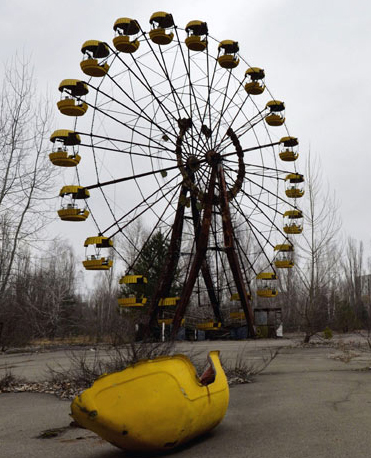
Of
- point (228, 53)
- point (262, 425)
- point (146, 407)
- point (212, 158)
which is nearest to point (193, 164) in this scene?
point (212, 158)

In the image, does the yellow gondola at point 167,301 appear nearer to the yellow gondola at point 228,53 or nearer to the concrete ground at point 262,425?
the yellow gondola at point 228,53

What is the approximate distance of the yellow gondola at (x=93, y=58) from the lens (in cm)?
1925

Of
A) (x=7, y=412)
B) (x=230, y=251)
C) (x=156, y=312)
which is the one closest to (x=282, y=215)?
(x=230, y=251)

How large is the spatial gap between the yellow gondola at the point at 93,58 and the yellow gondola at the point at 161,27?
6.52 ft

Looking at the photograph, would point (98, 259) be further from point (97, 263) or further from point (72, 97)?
point (72, 97)

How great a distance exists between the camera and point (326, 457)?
463 centimetres

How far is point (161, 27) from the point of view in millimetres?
20359

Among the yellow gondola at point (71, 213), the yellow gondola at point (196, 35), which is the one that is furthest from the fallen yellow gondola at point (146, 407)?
the yellow gondola at point (196, 35)

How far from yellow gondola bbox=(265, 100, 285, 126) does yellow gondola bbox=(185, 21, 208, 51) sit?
400 cm

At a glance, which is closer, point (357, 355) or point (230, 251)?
point (357, 355)

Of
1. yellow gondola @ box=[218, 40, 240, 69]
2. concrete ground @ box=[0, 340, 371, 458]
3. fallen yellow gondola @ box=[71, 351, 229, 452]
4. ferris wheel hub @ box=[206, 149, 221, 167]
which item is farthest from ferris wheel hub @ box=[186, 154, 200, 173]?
fallen yellow gondola @ box=[71, 351, 229, 452]

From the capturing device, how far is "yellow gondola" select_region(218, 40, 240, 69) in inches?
854

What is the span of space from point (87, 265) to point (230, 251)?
5791 millimetres

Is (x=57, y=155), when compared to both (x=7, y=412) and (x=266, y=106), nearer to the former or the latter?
(x=266, y=106)
